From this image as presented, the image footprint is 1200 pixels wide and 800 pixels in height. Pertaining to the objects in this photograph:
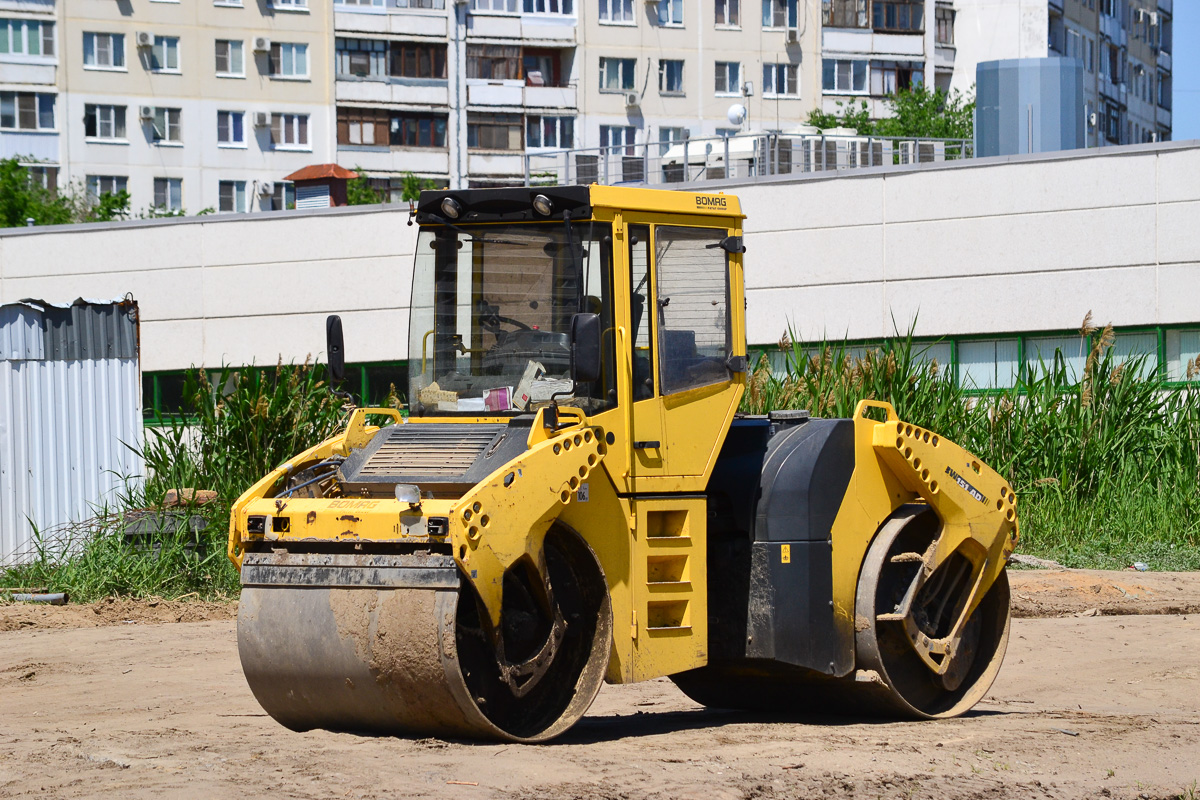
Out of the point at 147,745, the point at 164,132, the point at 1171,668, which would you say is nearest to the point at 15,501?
the point at 147,745

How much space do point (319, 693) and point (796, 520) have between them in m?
2.70

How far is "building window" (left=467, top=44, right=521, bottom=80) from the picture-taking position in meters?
60.3

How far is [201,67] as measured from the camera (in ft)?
193

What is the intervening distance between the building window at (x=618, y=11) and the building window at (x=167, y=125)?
54.5ft

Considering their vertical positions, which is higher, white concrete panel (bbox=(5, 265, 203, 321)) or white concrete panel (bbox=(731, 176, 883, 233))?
white concrete panel (bbox=(731, 176, 883, 233))

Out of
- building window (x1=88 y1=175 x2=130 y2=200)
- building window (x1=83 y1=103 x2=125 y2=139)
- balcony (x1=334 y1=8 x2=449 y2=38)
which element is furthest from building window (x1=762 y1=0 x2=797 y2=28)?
building window (x1=88 y1=175 x2=130 y2=200)

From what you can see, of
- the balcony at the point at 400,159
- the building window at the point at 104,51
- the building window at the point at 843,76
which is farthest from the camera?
the building window at the point at 843,76

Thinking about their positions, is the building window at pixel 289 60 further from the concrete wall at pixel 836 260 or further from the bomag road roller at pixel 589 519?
the bomag road roller at pixel 589 519

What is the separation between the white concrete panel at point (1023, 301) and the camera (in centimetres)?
2128

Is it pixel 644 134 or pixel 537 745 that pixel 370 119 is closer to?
pixel 644 134

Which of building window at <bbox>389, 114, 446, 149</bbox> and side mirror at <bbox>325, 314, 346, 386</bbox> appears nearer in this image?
side mirror at <bbox>325, 314, 346, 386</bbox>

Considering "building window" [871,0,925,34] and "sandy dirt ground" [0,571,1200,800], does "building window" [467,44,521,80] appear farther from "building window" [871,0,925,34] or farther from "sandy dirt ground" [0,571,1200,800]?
"sandy dirt ground" [0,571,1200,800]

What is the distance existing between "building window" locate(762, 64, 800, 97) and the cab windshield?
57.2 meters

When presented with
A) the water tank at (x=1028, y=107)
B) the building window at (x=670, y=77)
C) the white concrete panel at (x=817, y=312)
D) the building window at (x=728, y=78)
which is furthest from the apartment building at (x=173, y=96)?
the white concrete panel at (x=817, y=312)
